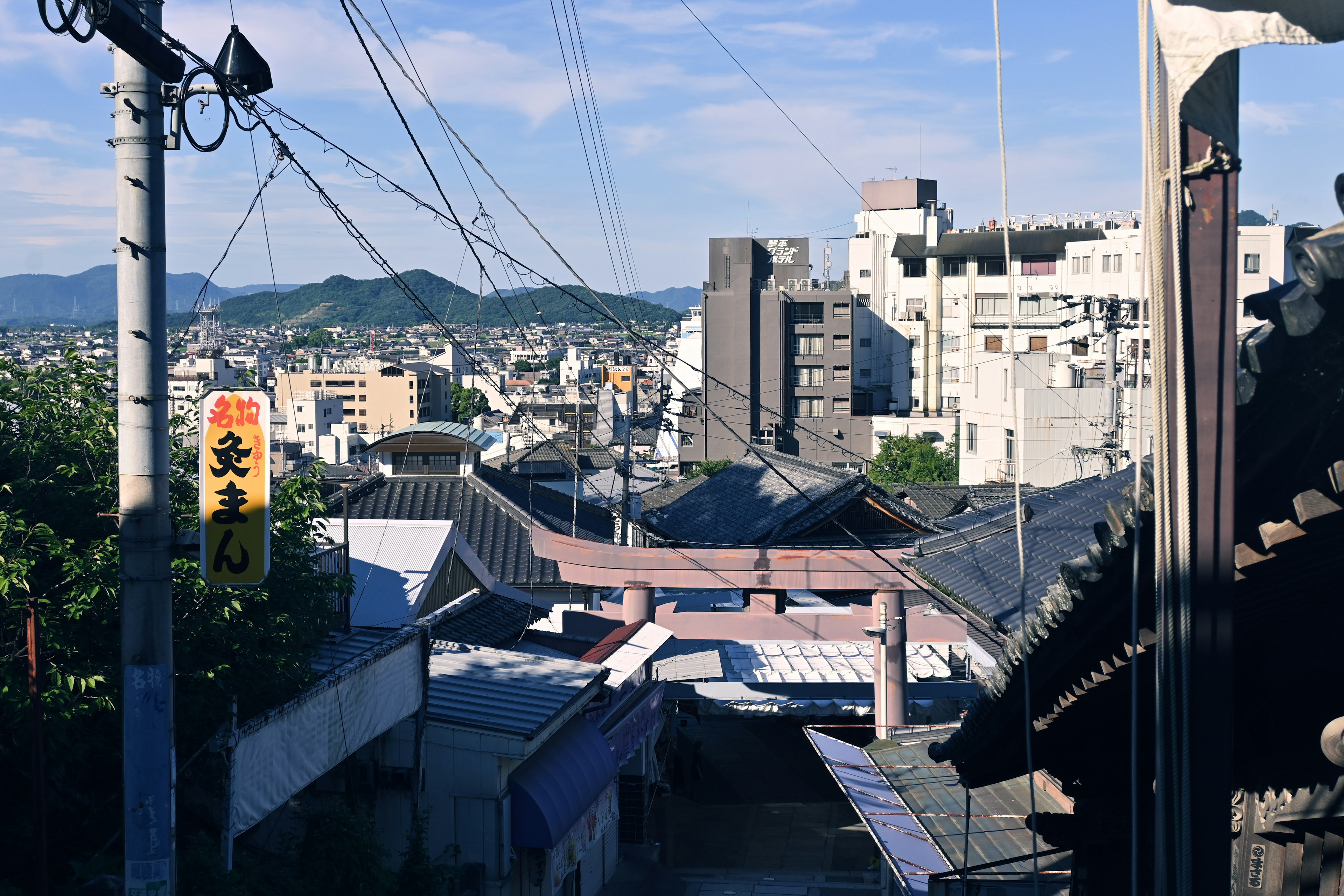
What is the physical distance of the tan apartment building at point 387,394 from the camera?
10606cm

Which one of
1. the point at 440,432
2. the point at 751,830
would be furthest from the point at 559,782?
the point at 440,432

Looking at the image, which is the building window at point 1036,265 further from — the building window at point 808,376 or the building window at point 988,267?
the building window at point 808,376

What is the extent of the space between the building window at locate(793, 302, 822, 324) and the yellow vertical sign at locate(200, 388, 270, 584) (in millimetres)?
56806

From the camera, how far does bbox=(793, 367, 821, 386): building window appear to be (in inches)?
2461

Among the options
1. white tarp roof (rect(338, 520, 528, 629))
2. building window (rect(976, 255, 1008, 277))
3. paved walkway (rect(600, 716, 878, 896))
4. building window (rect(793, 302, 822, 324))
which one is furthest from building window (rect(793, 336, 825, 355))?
white tarp roof (rect(338, 520, 528, 629))

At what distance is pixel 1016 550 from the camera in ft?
34.8

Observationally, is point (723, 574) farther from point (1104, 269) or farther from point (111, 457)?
point (1104, 269)

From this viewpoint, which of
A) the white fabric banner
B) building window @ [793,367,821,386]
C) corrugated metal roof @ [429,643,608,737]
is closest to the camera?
the white fabric banner

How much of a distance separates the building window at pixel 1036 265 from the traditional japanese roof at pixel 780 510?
47290 mm

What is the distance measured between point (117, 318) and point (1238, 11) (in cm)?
531

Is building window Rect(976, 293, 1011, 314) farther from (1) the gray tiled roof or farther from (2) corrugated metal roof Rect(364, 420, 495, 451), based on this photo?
(1) the gray tiled roof

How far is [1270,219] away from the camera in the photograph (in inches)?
2121

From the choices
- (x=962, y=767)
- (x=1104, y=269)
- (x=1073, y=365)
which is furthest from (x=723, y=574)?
(x=1104, y=269)

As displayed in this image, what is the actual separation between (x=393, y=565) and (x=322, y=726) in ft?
21.9
